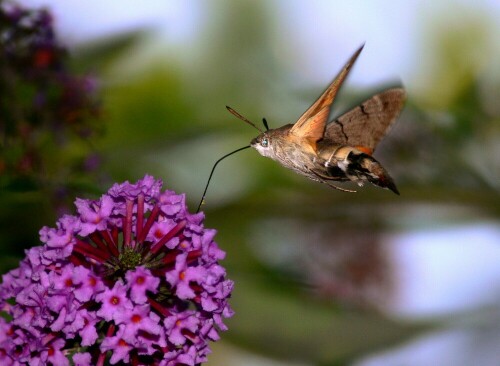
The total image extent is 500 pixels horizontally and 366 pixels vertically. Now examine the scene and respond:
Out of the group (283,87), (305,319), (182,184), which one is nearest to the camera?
(305,319)

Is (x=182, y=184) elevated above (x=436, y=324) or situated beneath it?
elevated above

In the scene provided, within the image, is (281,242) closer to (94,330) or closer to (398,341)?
(398,341)

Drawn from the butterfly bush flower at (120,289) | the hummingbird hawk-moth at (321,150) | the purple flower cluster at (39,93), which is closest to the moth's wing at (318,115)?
the hummingbird hawk-moth at (321,150)

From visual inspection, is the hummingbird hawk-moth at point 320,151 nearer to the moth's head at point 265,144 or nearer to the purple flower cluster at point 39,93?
the moth's head at point 265,144

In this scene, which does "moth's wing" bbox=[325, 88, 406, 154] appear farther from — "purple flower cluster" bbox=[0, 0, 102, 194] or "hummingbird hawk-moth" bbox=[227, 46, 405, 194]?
"purple flower cluster" bbox=[0, 0, 102, 194]

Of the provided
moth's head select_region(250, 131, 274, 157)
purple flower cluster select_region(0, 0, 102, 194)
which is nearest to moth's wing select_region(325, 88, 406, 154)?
moth's head select_region(250, 131, 274, 157)

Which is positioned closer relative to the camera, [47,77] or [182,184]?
[47,77]

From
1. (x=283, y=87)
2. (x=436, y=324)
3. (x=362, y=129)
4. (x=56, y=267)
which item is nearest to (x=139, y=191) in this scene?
(x=56, y=267)
